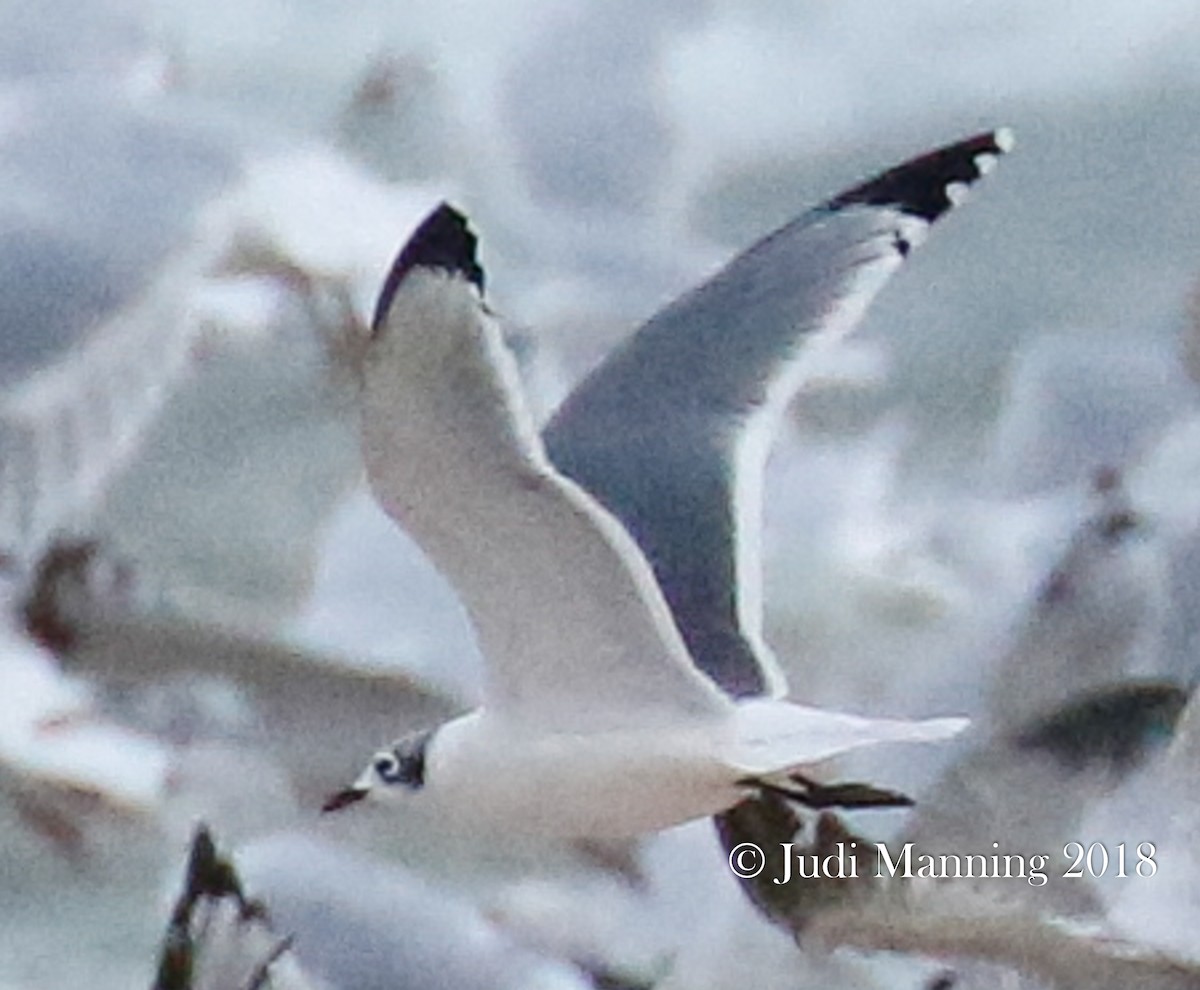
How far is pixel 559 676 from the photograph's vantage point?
1698 millimetres

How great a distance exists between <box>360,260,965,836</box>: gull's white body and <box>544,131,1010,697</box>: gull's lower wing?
Result: 0.03m

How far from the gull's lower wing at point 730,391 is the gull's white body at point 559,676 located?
31mm

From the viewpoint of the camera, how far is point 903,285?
5.73 feet

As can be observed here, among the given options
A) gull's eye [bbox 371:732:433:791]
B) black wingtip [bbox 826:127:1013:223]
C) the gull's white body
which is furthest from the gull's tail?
black wingtip [bbox 826:127:1013:223]

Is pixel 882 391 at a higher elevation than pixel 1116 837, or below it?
higher

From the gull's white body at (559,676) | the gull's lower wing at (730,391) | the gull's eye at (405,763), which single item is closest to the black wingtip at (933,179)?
the gull's lower wing at (730,391)

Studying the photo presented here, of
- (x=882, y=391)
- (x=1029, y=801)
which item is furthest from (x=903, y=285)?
(x=1029, y=801)

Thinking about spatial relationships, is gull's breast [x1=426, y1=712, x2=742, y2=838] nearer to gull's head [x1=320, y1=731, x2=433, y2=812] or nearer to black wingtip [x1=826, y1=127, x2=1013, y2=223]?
gull's head [x1=320, y1=731, x2=433, y2=812]

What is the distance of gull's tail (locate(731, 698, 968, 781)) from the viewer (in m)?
1.68

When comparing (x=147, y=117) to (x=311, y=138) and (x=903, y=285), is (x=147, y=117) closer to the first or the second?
(x=311, y=138)

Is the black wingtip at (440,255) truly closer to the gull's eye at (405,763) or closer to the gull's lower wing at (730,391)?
the gull's lower wing at (730,391)

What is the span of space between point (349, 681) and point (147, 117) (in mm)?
349

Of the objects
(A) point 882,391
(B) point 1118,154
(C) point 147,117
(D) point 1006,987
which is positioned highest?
(C) point 147,117

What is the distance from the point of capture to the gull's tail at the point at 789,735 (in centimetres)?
168
